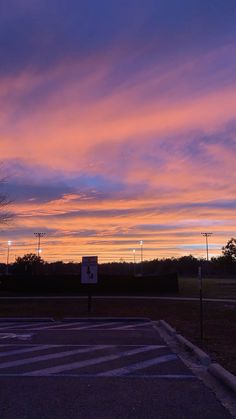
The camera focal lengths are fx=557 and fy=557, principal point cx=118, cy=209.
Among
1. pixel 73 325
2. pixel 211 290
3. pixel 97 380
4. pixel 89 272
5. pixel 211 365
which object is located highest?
pixel 89 272

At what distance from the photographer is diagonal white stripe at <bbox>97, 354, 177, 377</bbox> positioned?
368 inches

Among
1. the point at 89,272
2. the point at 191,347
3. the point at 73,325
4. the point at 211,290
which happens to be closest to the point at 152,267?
the point at 211,290

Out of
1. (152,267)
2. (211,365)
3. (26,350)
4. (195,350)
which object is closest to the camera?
(211,365)

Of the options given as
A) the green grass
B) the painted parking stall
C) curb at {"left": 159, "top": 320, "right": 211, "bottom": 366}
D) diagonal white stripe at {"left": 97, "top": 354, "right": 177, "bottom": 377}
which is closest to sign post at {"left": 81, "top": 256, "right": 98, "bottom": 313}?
curb at {"left": 159, "top": 320, "right": 211, "bottom": 366}

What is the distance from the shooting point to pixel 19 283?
46.8 m

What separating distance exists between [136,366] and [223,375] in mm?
1962

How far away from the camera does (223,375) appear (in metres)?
8.62

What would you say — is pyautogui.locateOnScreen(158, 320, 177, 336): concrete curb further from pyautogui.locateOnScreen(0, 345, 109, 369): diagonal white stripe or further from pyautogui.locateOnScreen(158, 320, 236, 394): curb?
pyautogui.locateOnScreen(0, 345, 109, 369): diagonal white stripe

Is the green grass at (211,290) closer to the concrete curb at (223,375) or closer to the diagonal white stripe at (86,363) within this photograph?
the diagonal white stripe at (86,363)

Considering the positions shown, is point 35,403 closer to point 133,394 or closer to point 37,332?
point 133,394

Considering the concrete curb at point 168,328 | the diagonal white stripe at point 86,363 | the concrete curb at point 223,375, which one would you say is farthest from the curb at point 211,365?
the diagonal white stripe at point 86,363

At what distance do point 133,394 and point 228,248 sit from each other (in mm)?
68281

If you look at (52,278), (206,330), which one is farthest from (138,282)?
(206,330)

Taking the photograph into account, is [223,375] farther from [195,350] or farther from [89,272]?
[89,272]
